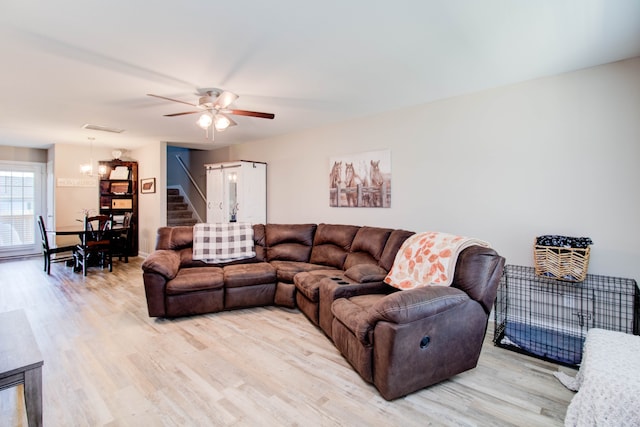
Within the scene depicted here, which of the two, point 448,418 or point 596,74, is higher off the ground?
point 596,74

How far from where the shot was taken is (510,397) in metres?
2.07

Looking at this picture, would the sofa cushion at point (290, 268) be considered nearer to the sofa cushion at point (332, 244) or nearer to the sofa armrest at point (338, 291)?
the sofa cushion at point (332, 244)

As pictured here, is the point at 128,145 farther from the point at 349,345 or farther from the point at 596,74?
the point at 596,74

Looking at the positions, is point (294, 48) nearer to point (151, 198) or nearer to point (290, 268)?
point (290, 268)

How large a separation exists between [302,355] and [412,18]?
8.68ft

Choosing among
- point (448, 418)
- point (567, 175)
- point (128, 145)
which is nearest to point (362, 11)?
point (567, 175)

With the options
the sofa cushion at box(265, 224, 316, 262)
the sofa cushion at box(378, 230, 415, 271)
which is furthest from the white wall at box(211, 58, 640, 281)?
the sofa cushion at box(265, 224, 316, 262)

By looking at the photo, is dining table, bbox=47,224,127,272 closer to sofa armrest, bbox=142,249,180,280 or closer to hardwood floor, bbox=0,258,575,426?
hardwood floor, bbox=0,258,575,426

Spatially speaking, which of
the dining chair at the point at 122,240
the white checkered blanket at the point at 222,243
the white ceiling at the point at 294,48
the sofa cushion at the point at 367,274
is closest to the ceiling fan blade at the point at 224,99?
the white ceiling at the point at 294,48

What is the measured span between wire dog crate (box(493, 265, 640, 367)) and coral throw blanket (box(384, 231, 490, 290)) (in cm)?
101

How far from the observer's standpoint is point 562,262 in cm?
257

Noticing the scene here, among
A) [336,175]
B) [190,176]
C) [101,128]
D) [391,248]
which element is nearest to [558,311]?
[391,248]

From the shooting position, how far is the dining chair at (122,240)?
6273 mm

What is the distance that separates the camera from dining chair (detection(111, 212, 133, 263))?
20.6 ft
